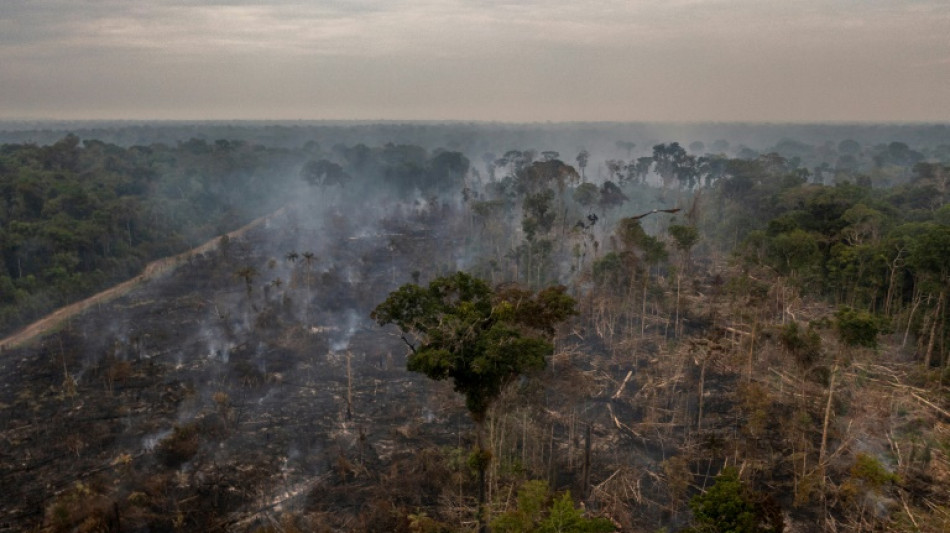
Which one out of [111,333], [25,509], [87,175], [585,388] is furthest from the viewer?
[87,175]

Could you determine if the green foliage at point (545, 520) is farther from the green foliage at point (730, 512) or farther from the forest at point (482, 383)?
the green foliage at point (730, 512)

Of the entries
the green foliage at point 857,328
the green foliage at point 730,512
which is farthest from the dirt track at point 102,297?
the green foliage at point 857,328

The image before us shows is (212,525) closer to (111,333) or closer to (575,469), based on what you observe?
(575,469)

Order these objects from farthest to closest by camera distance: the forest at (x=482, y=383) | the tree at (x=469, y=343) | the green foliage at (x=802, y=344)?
the green foliage at (x=802, y=344) < the forest at (x=482, y=383) < the tree at (x=469, y=343)

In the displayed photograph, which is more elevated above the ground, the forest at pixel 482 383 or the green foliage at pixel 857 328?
the green foliage at pixel 857 328

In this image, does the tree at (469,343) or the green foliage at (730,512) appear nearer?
the green foliage at (730,512)

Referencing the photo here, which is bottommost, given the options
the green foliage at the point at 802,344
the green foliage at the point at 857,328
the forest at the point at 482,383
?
the forest at the point at 482,383

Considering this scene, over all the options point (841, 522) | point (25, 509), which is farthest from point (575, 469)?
point (25, 509)
